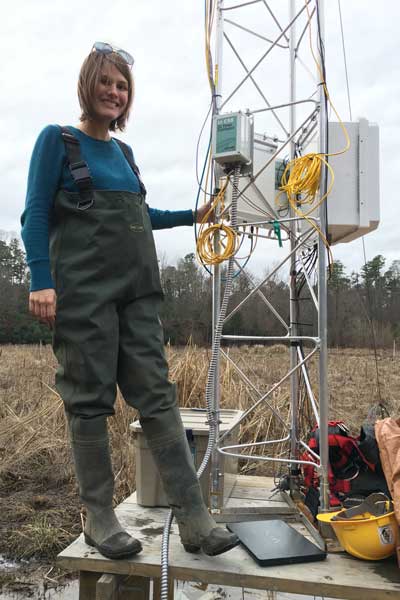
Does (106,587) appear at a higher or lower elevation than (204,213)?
lower

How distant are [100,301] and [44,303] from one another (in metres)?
0.21

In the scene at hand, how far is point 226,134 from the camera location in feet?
9.05

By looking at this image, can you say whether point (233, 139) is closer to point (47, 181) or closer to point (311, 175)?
point (311, 175)

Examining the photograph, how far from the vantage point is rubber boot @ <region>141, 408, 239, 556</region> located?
2.06 meters

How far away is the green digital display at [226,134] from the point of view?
2734mm

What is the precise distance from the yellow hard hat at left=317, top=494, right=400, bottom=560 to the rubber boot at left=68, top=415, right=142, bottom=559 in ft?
2.81

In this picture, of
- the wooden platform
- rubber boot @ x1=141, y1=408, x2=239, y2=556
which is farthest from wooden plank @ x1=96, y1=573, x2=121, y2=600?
rubber boot @ x1=141, y1=408, x2=239, y2=556

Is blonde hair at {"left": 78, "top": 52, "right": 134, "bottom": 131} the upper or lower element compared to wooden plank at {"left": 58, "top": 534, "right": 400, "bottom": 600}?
upper

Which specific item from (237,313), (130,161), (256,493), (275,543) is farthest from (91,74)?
(237,313)

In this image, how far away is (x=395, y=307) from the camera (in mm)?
26359

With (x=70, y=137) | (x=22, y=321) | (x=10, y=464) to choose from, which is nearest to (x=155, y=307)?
(x=70, y=137)

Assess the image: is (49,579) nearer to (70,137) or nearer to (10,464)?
(10,464)

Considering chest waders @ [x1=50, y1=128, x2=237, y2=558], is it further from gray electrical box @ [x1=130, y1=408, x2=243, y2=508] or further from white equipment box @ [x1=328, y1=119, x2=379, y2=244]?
white equipment box @ [x1=328, y1=119, x2=379, y2=244]

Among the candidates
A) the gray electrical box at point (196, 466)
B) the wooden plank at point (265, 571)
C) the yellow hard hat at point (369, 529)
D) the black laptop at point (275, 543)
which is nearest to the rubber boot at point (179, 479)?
the wooden plank at point (265, 571)
